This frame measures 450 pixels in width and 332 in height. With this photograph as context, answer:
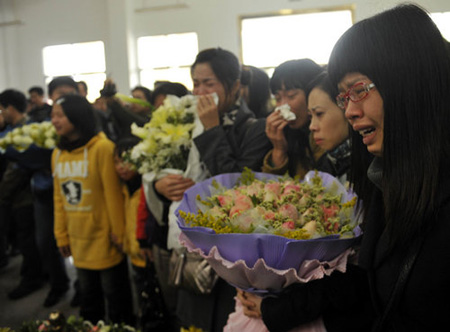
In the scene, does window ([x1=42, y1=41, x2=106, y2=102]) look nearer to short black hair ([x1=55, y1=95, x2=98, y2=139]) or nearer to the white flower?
short black hair ([x1=55, y1=95, x2=98, y2=139])

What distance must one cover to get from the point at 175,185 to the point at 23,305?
6.64ft

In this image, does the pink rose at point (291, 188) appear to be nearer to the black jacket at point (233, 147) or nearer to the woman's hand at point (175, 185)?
the black jacket at point (233, 147)

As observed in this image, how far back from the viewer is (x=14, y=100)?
410 cm

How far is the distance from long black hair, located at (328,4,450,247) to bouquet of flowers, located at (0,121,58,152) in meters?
2.65

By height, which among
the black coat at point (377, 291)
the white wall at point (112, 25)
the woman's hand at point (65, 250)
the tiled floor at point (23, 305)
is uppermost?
the white wall at point (112, 25)

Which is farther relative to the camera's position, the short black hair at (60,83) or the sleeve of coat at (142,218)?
the short black hair at (60,83)

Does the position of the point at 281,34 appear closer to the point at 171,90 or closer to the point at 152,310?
the point at 171,90

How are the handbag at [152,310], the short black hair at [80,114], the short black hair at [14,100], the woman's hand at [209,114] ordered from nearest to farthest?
the woman's hand at [209,114] < the handbag at [152,310] < the short black hair at [80,114] < the short black hair at [14,100]

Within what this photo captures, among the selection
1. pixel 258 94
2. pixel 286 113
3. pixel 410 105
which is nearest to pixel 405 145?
pixel 410 105

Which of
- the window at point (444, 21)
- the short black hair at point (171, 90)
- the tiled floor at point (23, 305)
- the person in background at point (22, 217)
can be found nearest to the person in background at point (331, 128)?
the window at point (444, 21)

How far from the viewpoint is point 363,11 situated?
1.00 metres

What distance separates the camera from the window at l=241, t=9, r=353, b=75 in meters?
7.38

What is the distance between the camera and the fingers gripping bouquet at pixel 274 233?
98 centimetres

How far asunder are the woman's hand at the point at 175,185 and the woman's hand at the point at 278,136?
0.35 metres
